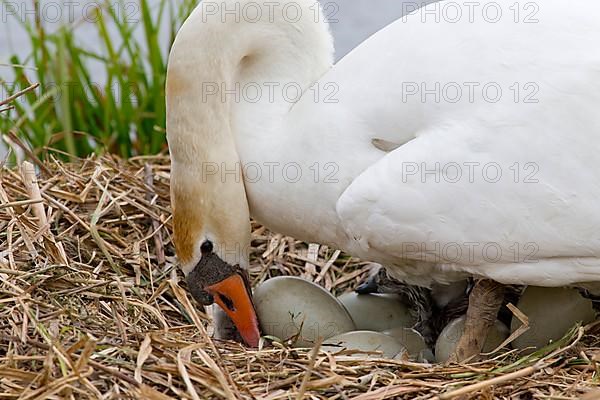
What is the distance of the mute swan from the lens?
2.84 meters

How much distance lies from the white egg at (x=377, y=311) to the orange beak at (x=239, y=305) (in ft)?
1.14

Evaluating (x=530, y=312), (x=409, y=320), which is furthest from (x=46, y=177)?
(x=530, y=312)

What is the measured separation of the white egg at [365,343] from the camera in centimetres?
305

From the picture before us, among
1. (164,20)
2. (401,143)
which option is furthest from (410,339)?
(164,20)

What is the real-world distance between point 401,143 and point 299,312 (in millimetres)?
596

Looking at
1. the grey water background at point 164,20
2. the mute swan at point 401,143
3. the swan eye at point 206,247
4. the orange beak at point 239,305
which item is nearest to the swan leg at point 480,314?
the mute swan at point 401,143

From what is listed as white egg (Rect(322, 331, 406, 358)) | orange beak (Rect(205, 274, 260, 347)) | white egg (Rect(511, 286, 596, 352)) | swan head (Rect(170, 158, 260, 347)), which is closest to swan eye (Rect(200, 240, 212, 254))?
swan head (Rect(170, 158, 260, 347))

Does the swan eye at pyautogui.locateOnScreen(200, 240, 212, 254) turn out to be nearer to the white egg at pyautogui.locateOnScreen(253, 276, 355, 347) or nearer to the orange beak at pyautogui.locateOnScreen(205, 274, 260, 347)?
the orange beak at pyautogui.locateOnScreen(205, 274, 260, 347)

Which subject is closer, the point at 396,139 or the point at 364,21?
the point at 396,139

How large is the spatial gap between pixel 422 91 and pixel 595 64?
0.43 metres

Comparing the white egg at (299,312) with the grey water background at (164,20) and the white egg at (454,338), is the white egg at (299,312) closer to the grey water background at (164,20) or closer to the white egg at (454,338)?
the white egg at (454,338)

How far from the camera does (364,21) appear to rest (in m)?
6.07

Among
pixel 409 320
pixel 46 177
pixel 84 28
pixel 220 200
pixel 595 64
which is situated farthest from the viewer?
pixel 84 28

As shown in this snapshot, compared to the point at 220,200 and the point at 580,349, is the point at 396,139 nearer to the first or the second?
the point at 220,200
